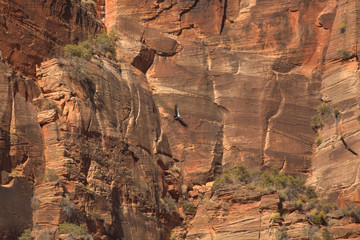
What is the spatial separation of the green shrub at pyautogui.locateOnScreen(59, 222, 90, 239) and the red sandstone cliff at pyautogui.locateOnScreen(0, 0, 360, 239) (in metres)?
0.34

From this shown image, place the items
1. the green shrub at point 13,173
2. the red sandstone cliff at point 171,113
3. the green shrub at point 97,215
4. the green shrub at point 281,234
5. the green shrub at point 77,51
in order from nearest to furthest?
the green shrub at point 13,173
the red sandstone cliff at point 171,113
the green shrub at point 97,215
the green shrub at point 281,234
the green shrub at point 77,51

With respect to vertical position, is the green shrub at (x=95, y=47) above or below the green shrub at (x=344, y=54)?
below

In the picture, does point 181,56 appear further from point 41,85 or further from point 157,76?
point 41,85

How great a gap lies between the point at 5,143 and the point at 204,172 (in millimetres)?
11324

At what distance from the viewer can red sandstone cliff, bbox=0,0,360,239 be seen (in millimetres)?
34875

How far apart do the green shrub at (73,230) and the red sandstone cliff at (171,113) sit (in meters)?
0.34

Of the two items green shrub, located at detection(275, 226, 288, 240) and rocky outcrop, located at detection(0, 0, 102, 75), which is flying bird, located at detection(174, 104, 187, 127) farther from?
green shrub, located at detection(275, 226, 288, 240)

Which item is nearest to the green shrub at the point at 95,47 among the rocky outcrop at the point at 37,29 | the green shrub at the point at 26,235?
the rocky outcrop at the point at 37,29

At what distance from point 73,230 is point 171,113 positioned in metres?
10.9

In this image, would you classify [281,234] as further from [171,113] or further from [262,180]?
[171,113]

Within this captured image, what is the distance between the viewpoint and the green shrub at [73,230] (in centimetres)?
3319

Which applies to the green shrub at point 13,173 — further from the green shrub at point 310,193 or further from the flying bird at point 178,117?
the green shrub at point 310,193

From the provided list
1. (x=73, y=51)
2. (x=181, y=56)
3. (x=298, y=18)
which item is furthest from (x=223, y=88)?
(x=73, y=51)

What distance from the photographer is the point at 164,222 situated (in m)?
39.7
